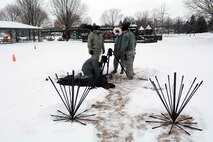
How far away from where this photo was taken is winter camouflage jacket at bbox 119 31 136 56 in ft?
22.1

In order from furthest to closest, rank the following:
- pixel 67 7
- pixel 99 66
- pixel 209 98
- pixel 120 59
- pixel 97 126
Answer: pixel 67 7, pixel 120 59, pixel 99 66, pixel 209 98, pixel 97 126

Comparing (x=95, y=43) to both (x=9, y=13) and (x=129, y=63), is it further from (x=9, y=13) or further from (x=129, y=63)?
(x=9, y=13)

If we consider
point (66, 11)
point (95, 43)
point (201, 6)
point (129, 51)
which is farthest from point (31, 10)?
point (129, 51)

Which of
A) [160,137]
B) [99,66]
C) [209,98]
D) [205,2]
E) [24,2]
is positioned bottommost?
[160,137]

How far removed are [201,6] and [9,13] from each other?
180ft

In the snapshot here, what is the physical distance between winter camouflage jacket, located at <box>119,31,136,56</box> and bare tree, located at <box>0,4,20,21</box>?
61.4 metres

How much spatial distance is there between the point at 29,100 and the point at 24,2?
45.4 m

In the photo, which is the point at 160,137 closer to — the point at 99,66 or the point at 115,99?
the point at 115,99

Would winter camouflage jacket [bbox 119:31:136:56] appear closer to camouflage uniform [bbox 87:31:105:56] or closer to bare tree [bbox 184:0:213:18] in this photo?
camouflage uniform [bbox 87:31:105:56]

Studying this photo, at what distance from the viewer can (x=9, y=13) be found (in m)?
62.6

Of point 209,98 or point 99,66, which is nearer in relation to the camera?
point 209,98

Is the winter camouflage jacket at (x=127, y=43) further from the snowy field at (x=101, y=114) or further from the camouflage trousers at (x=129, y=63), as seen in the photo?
the snowy field at (x=101, y=114)

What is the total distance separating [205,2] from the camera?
26.1m

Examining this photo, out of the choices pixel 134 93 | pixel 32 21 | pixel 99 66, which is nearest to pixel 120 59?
pixel 99 66
